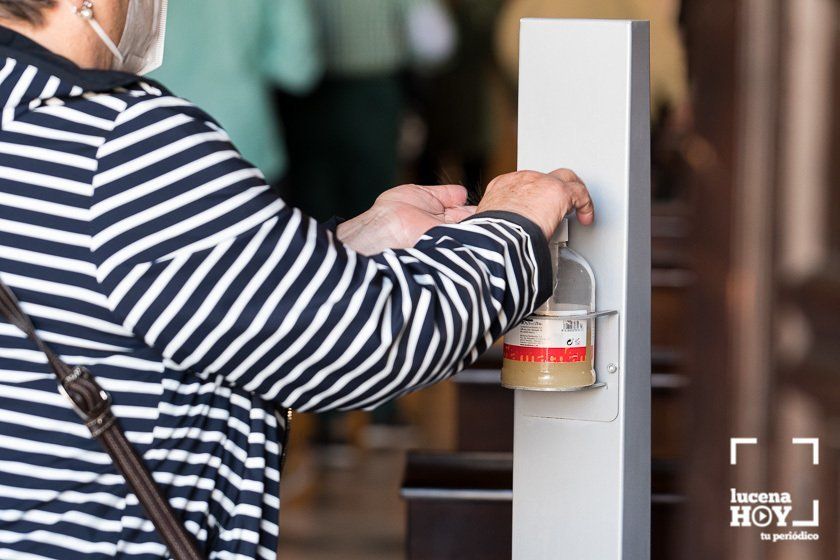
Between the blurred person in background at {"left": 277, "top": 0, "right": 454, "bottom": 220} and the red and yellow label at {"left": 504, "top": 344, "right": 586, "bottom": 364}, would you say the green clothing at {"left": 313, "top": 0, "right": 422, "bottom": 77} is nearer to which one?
the blurred person in background at {"left": 277, "top": 0, "right": 454, "bottom": 220}

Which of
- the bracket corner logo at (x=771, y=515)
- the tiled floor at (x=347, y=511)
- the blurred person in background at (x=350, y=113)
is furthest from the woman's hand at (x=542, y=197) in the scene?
the blurred person in background at (x=350, y=113)

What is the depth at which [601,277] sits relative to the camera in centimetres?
128

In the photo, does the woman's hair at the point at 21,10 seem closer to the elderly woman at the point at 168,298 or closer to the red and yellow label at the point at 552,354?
the elderly woman at the point at 168,298

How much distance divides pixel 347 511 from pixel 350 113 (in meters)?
1.38

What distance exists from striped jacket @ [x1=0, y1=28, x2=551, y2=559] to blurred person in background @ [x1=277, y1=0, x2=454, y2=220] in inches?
113

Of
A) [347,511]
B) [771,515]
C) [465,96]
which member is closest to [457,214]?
[771,515]

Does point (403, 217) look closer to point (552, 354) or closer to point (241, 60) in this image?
point (552, 354)

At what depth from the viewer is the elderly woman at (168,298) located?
98cm

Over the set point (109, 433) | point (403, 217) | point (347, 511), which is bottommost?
point (347, 511)

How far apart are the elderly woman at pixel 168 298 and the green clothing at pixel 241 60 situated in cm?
201

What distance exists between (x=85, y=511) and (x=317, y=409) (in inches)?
9.0

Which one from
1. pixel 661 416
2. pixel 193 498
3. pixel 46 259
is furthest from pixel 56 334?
pixel 661 416

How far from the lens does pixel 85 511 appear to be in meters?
1.04

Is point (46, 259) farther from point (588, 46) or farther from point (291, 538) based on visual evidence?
point (291, 538)
